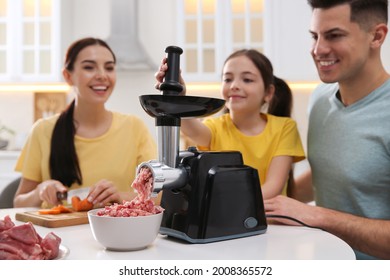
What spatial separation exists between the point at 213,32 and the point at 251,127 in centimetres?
182

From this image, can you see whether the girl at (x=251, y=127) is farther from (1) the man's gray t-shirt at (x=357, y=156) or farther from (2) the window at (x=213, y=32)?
(2) the window at (x=213, y=32)

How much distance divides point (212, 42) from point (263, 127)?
1.80 m

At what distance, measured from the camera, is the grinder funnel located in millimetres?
723

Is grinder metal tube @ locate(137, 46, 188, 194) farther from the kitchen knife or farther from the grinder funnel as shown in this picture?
the kitchen knife

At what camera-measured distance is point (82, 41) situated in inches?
62.2

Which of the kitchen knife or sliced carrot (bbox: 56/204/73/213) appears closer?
sliced carrot (bbox: 56/204/73/213)

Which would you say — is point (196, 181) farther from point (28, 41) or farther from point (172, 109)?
point (28, 41)

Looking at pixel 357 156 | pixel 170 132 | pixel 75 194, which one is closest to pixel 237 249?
pixel 170 132

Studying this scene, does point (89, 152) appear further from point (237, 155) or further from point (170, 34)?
point (170, 34)

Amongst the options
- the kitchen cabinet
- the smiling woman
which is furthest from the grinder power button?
the kitchen cabinet

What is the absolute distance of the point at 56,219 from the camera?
919 mm

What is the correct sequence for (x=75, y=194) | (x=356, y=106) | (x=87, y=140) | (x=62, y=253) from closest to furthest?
(x=62, y=253) < (x=356, y=106) < (x=75, y=194) < (x=87, y=140)

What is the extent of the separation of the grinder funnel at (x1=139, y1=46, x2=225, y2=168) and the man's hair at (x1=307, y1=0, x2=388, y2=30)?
51cm
